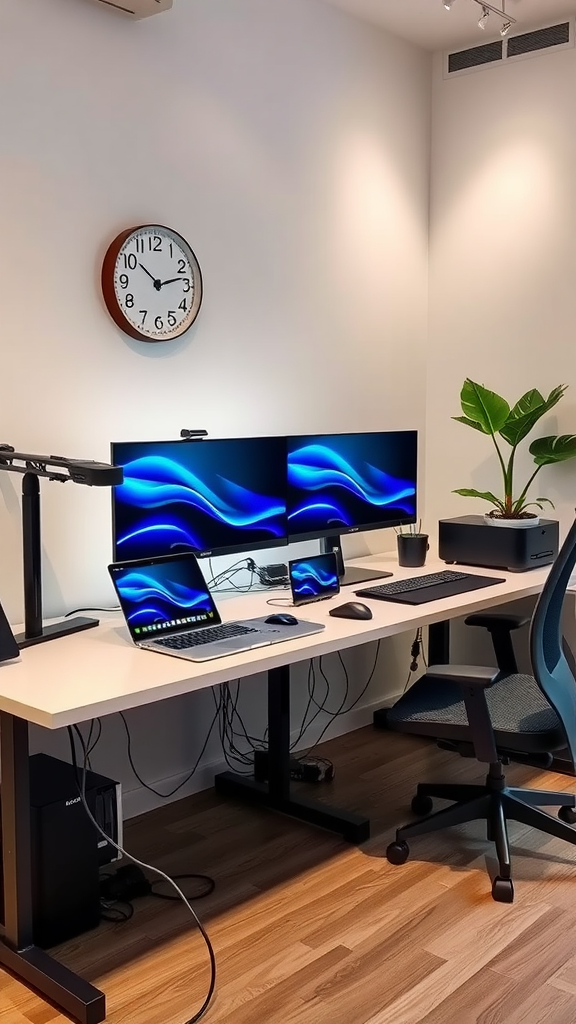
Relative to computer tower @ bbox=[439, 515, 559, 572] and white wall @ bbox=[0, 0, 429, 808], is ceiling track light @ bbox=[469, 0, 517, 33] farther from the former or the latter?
computer tower @ bbox=[439, 515, 559, 572]

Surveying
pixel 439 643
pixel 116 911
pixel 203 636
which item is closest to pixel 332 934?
pixel 116 911

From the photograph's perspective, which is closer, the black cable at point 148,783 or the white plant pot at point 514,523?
the black cable at point 148,783

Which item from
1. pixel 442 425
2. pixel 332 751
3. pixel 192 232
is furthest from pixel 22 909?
pixel 442 425

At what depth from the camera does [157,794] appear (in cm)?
311

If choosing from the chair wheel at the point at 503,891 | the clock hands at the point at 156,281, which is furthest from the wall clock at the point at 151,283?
the chair wheel at the point at 503,891

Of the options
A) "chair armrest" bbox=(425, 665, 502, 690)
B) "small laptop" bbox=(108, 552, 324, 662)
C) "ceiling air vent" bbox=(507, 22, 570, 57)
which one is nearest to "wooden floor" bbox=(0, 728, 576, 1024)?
"chair armrest" bbox=(425, 665, 502, 690)

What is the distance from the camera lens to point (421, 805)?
120 inches

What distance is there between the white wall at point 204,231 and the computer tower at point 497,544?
0.50 meters

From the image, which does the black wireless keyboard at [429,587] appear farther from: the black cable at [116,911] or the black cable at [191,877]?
the black cable at [116,911]

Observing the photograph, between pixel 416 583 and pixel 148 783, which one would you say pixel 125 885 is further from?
pixel 416 583

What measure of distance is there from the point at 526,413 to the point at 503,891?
1.73 metres

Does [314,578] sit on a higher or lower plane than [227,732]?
higher

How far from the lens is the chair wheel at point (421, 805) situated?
3.05 meters

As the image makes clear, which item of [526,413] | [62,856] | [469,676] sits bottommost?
[62,856]
